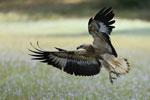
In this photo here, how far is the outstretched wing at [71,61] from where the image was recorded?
723 cm

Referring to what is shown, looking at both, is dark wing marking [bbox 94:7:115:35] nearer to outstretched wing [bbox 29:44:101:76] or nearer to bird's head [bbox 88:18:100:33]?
bird's head [bbox 88:18:100:33]

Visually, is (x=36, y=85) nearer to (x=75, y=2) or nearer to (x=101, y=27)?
(x=101, y=27)

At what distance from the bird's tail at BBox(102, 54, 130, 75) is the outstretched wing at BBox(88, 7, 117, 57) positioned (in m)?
0.35

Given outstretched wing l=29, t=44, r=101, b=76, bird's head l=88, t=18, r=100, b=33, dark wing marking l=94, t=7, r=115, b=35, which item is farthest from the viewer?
outstretched wing l=29, t=44, r=101, b=76

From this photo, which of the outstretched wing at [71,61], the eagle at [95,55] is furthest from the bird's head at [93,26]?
the outstretched wing at [71,61]

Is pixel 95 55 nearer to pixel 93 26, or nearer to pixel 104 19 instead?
pixel 93 26

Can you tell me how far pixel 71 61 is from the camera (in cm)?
738

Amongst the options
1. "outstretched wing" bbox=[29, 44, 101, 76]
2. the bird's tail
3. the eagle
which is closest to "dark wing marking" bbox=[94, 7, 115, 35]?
the eagle

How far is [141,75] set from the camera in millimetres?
10320

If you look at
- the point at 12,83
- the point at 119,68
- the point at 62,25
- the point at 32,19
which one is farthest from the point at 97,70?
the point at 32,19

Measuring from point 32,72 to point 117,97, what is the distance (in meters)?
3.48

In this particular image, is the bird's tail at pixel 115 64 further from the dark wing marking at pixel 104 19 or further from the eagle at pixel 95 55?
the dark wing marking at pixel 104 19

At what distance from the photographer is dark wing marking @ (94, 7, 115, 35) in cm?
641

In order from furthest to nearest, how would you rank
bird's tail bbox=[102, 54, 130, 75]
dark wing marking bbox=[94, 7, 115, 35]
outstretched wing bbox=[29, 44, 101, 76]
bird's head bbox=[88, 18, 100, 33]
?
outstretched wing bbox=[29, 44, 101, 76] → bird's tail bbox=[102, 54, 130, 75] → bird's head bbox=[88, 18, 100, 33] → dark wing marking bbox=[94, 7, 115, 35]
